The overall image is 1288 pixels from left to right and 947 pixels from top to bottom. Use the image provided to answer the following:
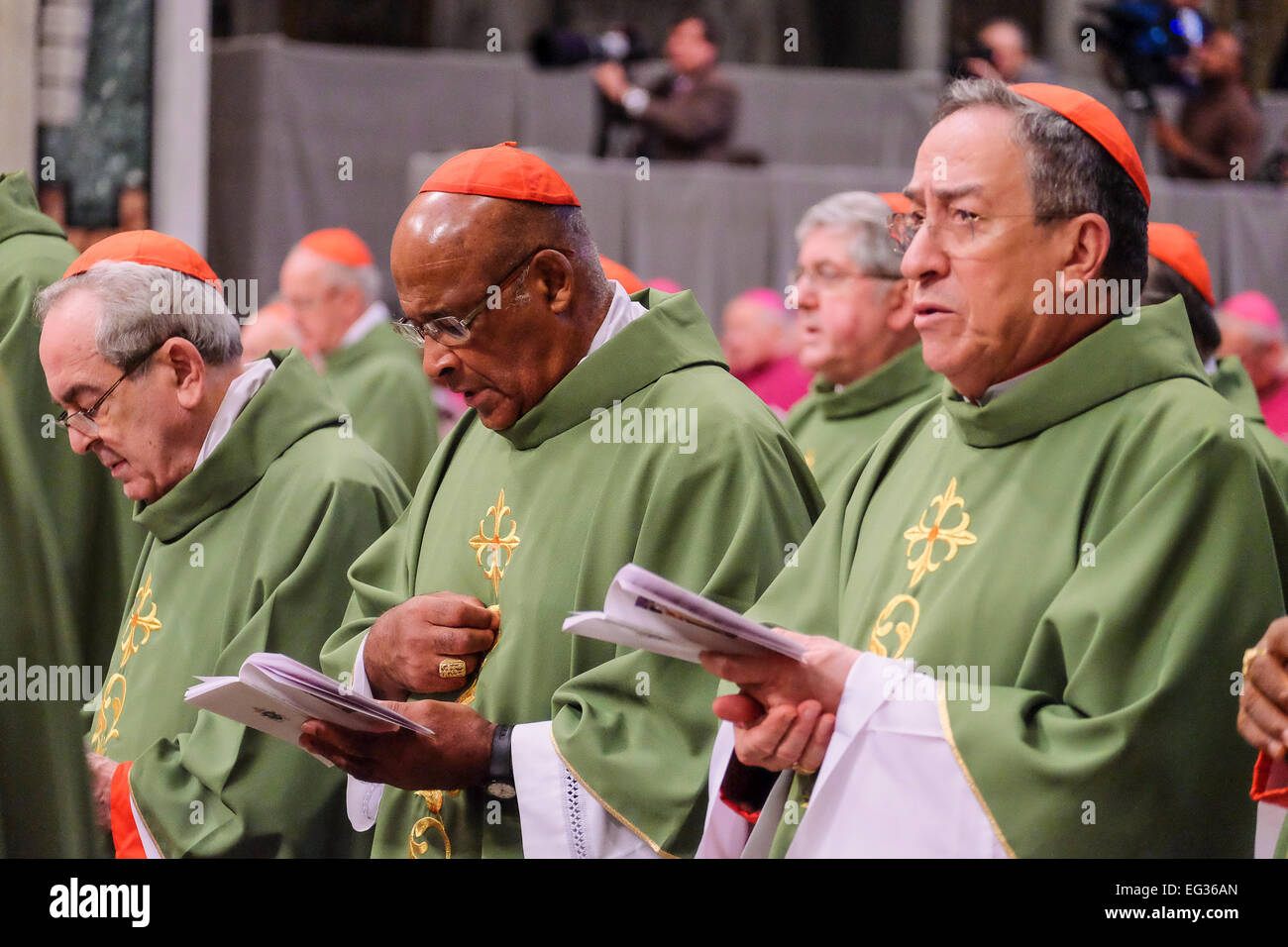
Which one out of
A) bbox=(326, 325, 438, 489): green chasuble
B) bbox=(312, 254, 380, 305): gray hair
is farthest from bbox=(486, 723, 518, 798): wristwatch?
bbox=(312, 254, 380, 305): gray hair

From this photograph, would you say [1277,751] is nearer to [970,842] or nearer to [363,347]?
[970,842]

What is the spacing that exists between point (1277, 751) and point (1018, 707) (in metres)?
0.35

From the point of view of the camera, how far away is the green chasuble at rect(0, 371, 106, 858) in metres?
2.00

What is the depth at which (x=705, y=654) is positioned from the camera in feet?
8.18

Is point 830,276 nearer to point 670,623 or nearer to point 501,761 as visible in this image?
point 501,761

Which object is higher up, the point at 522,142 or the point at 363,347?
the point at 522,142

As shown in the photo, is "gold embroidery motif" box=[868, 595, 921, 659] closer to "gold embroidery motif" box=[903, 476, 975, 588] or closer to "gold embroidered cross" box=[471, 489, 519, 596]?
"gold embroidery motif" box=[903, 476, 975, 588]

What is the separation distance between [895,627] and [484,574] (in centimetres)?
90

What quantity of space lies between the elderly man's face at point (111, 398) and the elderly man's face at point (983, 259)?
1835 millimetres

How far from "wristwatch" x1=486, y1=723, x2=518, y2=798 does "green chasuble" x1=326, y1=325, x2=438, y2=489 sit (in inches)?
Result: 160

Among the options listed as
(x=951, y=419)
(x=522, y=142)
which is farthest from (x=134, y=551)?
(x=522, y=142)

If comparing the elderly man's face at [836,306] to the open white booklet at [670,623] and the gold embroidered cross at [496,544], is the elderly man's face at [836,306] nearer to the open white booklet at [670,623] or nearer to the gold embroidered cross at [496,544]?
the gold embroidered cross at [496,544]

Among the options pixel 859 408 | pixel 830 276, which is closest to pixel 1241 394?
pixel 859 408

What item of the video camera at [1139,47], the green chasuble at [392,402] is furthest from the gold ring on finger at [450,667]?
the video camera at [1139,47]
